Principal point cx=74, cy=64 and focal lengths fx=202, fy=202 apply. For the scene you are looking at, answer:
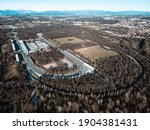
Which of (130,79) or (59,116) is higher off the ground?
(59,116)

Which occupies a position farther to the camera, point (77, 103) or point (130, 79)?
point (130, 79)

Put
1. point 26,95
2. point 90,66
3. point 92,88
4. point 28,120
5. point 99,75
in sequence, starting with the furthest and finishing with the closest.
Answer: point 90,66 < point 99,75 < point 92,88 < point 26,95 < point 28,120

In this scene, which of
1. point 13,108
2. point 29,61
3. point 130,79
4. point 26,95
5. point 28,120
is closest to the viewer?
point 28,120

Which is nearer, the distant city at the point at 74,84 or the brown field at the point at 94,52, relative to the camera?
the distant city at the point at 74,84

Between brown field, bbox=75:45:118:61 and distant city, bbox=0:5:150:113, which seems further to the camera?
brown field, bbox=75:45:118:61

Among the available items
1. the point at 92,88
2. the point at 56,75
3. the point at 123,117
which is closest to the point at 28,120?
the point at 123,117

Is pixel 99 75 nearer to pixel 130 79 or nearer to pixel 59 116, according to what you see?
pixel 130 79

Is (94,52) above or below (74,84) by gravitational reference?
below

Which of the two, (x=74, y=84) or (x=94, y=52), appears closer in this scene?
(x=74, y=84)
